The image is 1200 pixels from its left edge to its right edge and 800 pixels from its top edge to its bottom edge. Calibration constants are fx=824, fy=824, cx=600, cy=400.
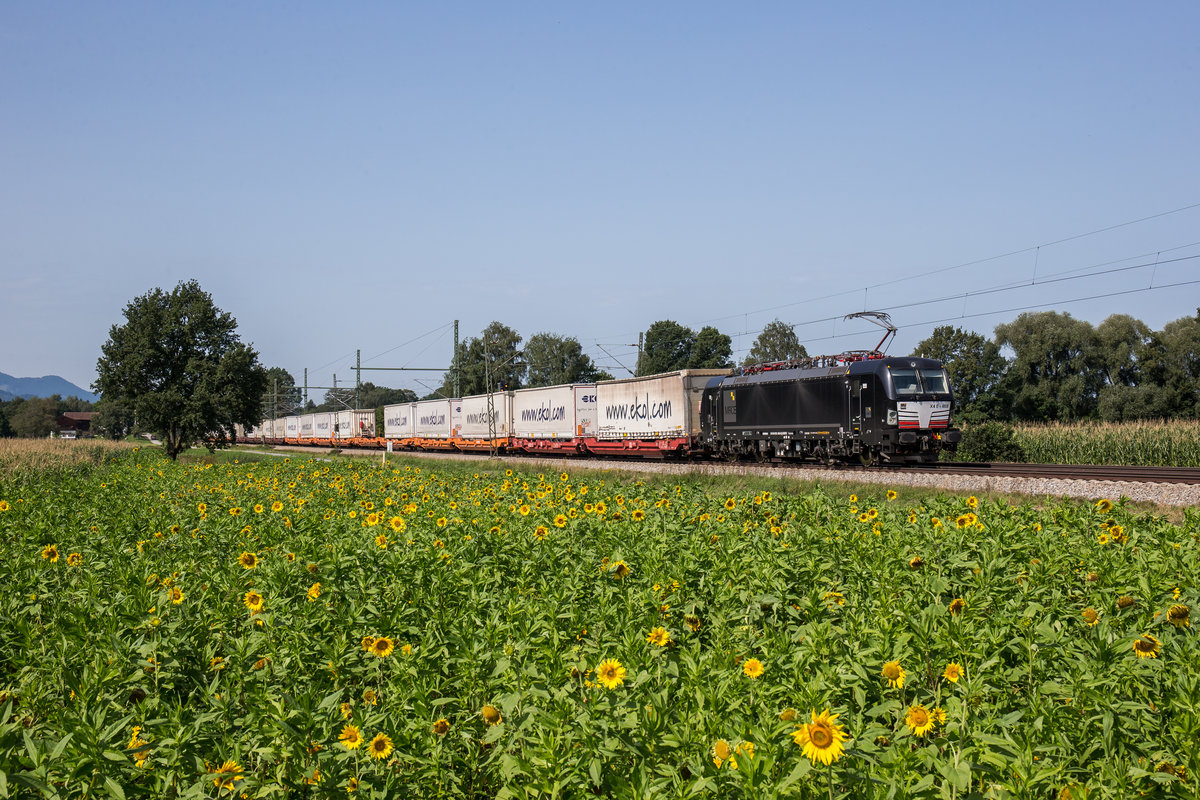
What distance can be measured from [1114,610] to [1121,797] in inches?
106

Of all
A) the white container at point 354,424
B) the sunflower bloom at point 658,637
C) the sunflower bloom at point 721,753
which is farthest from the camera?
the white container at point 354,424

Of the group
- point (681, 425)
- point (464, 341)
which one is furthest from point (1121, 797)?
point (464, 341)

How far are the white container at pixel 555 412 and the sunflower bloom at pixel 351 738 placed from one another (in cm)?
3667

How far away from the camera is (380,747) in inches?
148

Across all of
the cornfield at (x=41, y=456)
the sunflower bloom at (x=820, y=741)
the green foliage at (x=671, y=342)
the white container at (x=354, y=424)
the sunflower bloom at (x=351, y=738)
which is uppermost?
the green foliage at (x=671, y=342)

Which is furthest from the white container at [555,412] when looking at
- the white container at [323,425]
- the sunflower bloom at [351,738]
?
the sunflower bloom at [351,738]

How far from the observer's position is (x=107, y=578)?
7.49 meters

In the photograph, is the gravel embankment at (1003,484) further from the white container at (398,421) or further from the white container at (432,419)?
the white container at (398,421)

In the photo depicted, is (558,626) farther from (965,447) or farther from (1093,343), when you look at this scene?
(1093,343)

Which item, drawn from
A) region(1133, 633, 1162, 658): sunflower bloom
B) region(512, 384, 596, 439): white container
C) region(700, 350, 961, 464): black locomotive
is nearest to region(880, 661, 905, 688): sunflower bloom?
region(1133, 633, 1162, 658): sunflower bloom

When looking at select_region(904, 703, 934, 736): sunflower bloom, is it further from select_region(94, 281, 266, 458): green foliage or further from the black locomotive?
select_region(94, 281, 266, 458): green foliage

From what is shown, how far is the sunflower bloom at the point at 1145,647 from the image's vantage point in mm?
4359

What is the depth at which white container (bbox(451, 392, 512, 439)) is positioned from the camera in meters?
48.6

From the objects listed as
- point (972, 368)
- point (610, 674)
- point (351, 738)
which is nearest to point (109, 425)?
point (972, 368)
